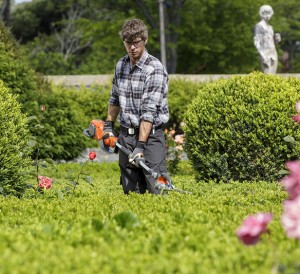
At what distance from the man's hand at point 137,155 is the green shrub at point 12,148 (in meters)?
1.60

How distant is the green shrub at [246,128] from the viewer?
8.41 meters

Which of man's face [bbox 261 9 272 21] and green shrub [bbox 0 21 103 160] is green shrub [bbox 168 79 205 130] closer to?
man's face [bbox 261 9 272 21]

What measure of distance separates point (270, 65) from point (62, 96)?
297 inches

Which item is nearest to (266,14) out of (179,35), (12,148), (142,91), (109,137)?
(12,148)

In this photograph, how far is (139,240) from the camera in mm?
3467

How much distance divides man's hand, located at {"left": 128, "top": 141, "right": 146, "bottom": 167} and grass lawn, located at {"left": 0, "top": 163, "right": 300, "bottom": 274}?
56cm

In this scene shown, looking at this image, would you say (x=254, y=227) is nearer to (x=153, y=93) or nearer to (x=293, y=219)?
(x=293, y=219)

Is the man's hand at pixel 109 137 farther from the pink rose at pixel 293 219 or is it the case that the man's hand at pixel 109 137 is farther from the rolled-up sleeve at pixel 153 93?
the pink rose at pixel 293 219

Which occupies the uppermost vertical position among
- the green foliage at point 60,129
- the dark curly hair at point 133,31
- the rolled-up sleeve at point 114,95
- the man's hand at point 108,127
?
the dark curly hair at point 133,31

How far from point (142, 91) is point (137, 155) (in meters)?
0.60

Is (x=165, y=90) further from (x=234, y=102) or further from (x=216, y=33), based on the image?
(x=216, y=33)

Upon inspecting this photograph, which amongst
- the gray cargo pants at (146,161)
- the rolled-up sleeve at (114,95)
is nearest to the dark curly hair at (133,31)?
the rolled-up sleeve at (114,95)

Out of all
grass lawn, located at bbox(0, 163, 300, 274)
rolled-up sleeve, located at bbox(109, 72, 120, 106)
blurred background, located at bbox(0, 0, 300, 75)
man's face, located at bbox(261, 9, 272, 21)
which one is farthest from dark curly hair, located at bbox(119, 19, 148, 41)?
blurred background, located at bbox(0, 0, 300, 75)

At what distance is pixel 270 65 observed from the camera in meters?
18.9
